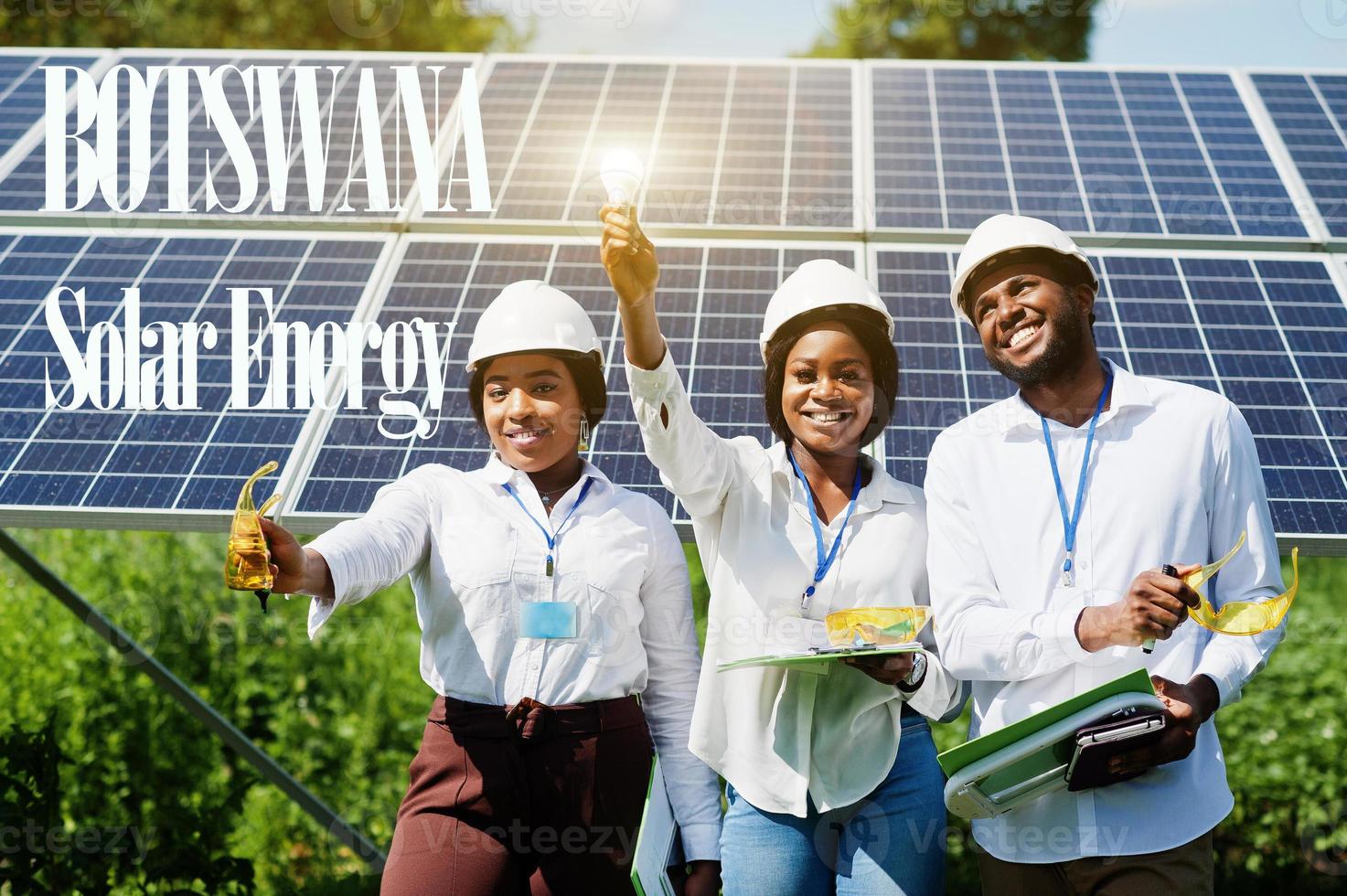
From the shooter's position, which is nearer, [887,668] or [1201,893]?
[1201,893]

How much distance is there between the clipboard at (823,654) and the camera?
3.89 meters

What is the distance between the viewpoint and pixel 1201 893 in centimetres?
387

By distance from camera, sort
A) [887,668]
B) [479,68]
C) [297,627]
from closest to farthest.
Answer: [887,668], [479,68], [297,627]

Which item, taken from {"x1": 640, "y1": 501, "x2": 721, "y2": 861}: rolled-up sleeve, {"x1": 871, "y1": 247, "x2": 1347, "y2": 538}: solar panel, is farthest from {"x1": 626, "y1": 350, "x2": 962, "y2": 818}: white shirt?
{"x1": 871, "y1": 247, "x2": 1347, "y2": 538}: solar panel

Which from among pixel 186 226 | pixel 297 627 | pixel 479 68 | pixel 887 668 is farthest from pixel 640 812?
pixel 297 627

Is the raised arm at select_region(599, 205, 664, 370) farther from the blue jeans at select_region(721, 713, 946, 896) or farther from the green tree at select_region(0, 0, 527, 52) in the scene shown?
the green tree at select_region(0, 0, 527, 52)

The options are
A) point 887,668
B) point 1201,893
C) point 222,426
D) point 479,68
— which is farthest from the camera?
point 479,68

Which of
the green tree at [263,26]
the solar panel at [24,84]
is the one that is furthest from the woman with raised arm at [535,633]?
the green tree at [263,26]

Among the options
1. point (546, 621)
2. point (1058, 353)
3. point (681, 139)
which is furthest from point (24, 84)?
point (1058, 353)

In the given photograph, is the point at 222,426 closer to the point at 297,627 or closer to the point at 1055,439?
the point at 1055,439

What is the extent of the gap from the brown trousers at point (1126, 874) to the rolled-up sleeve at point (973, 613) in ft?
1.86

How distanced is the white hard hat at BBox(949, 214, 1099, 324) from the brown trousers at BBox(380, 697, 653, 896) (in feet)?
6.17

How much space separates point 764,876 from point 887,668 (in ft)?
2.51

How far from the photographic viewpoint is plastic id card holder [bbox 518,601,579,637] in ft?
14.1
